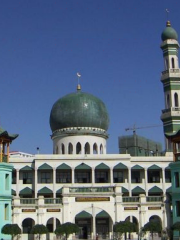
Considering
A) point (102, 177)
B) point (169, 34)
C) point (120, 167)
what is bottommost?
point (102, 177)

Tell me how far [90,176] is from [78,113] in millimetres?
9106

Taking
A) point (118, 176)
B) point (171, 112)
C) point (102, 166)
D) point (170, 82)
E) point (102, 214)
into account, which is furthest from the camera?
point (170, 82)

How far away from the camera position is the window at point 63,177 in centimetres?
6256

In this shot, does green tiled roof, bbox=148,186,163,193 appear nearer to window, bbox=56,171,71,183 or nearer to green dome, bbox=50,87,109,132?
window, bbox=56,171,71,183

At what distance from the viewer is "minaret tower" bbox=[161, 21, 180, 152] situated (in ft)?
219

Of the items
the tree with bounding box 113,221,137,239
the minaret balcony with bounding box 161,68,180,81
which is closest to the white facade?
the tree with bounding box 113,221,137,239

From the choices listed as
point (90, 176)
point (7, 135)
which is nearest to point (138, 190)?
point (90, 176)

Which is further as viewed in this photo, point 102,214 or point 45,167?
point 45,167

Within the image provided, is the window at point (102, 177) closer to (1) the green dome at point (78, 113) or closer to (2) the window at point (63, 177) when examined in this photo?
(2) the window at point (63, 177)

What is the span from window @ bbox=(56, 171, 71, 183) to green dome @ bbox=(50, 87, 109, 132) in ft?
22.7

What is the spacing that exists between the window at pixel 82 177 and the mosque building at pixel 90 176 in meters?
0.05

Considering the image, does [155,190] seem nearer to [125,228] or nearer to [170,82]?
[170,82]

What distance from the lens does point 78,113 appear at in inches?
2611

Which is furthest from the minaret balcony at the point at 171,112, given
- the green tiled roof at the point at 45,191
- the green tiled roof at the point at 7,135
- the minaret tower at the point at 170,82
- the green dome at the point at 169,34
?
the green tiled roof at the point at 7,135
